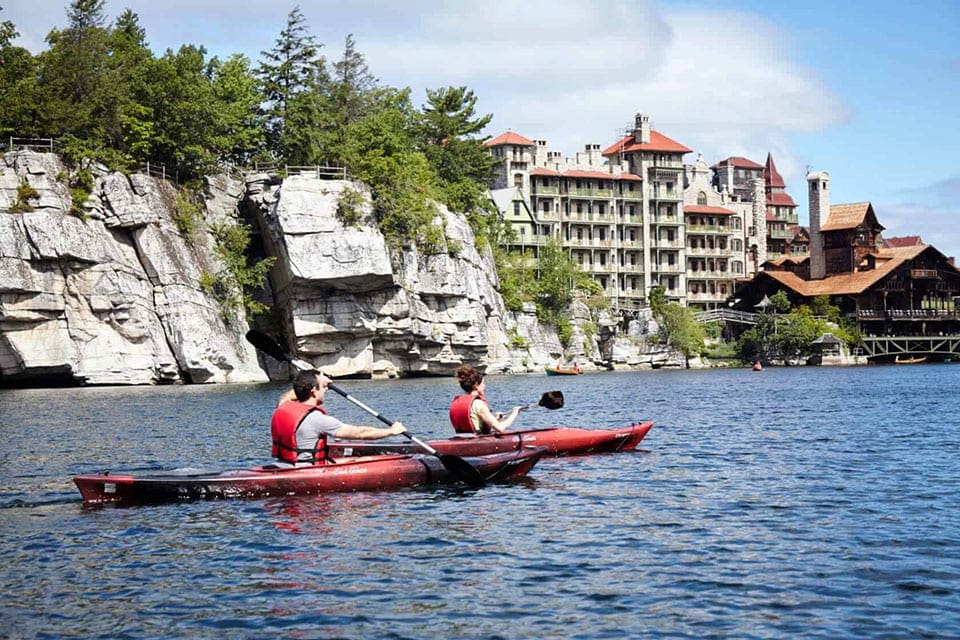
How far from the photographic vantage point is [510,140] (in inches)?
4557

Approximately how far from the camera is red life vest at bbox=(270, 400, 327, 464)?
63.7 ft

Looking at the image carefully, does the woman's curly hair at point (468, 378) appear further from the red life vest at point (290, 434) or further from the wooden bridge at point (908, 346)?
the wooden bridge at point (908, 346)

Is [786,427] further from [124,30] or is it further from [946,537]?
[124,30]

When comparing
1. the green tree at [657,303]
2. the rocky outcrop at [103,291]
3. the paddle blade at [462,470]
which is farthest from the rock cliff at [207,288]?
the paddle blade at [462,470]

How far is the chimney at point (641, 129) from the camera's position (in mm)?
122375

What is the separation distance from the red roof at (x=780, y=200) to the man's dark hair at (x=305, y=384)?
419 ft

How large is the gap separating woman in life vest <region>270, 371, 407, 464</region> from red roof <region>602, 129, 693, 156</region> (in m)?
104

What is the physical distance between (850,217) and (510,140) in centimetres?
3516

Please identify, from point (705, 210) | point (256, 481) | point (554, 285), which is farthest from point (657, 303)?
point (256, 481)

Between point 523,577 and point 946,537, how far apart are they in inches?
256

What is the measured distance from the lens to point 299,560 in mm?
15359

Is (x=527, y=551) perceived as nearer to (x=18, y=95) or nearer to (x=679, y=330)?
(x=18, y=95)

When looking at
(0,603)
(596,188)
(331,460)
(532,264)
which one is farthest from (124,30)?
(0,603)

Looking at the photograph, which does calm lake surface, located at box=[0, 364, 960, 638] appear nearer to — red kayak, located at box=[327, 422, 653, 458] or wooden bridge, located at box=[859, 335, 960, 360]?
red kayak, located at box=[327, 422, 653, 458]
